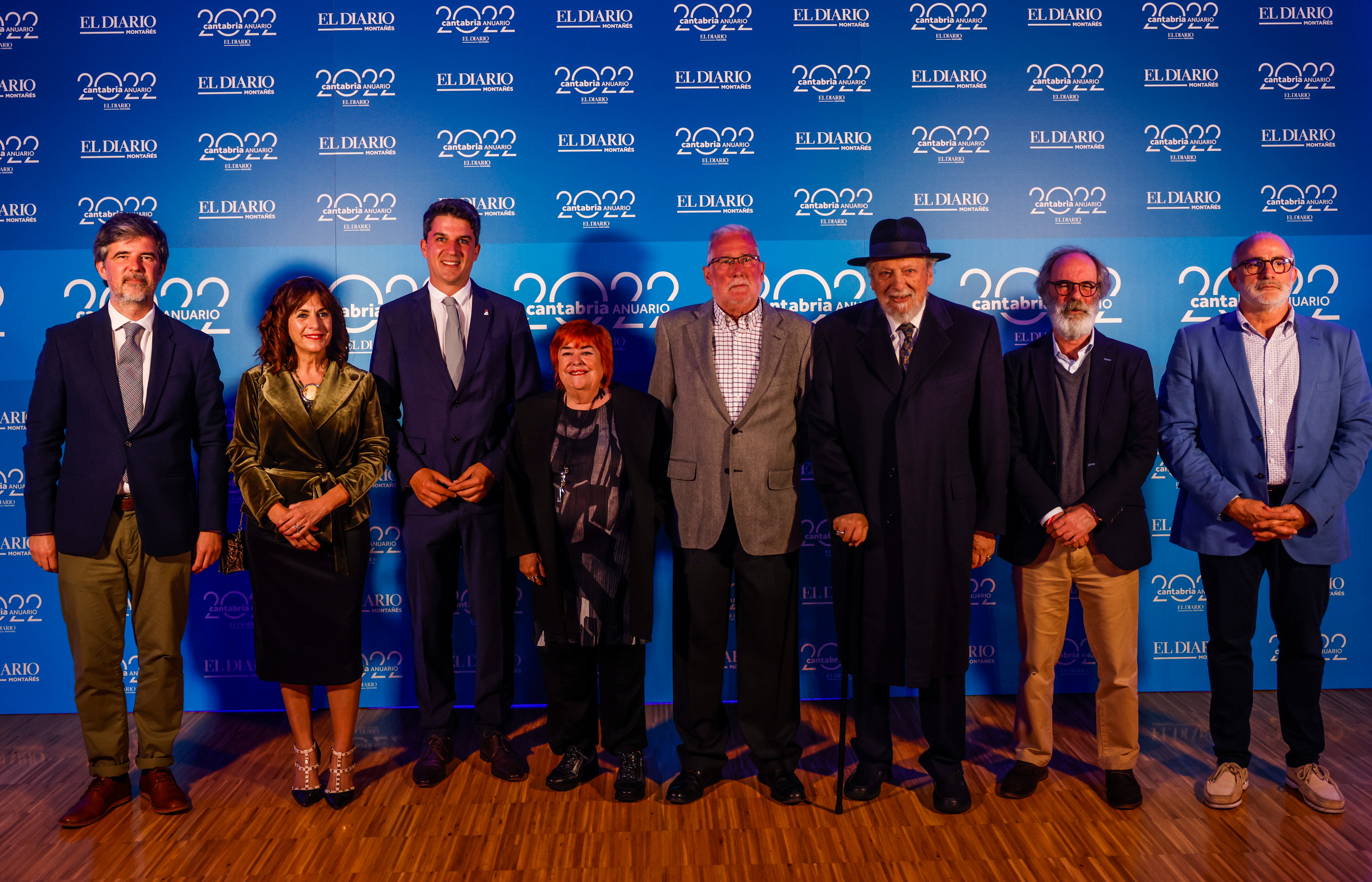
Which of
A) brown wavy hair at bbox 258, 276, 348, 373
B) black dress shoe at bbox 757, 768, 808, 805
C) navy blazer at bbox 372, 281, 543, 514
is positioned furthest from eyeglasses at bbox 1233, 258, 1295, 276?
brown wavy hair at bbox 258, 276, 348, 373

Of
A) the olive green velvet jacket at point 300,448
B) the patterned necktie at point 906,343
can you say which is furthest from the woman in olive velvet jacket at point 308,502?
the patterned necktie at point 906,343

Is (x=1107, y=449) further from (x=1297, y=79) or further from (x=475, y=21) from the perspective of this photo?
(x=475, y=21)

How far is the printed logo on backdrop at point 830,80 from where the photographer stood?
4.22 metres

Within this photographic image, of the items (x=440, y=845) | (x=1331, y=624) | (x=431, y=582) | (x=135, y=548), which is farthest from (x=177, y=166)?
(x=1331, y=624)

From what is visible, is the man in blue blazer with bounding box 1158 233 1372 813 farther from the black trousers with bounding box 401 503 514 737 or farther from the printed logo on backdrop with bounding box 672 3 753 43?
the black trousers with bounding box 401 503 514 737

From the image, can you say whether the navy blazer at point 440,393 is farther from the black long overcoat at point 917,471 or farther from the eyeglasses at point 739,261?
the black long overcoat at point 917,471

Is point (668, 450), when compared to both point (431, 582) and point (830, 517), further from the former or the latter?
point (431, 582)

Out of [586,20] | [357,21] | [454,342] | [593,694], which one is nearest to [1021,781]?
[593,694]

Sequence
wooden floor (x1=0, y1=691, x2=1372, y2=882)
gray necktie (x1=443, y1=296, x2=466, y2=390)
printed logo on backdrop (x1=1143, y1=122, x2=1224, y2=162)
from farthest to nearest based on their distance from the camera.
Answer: printed logo on backdrop (x1=1143, y1=122, x2=1224, y2=162) → gray necktie (x1=443, y1=296, x2=466, y2=390) → wooden floor (x1=0, y1=691, x2=1372, y2=882)

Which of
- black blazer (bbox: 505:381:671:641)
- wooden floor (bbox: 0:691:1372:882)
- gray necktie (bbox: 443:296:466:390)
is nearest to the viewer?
wooden floor (bbox: 0:691:1372:882)

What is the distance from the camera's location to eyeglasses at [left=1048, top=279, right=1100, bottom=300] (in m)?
3.22

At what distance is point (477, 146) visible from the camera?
422 cm

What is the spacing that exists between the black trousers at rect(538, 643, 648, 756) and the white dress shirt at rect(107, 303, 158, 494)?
1827 millimetres

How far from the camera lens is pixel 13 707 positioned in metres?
4.28
